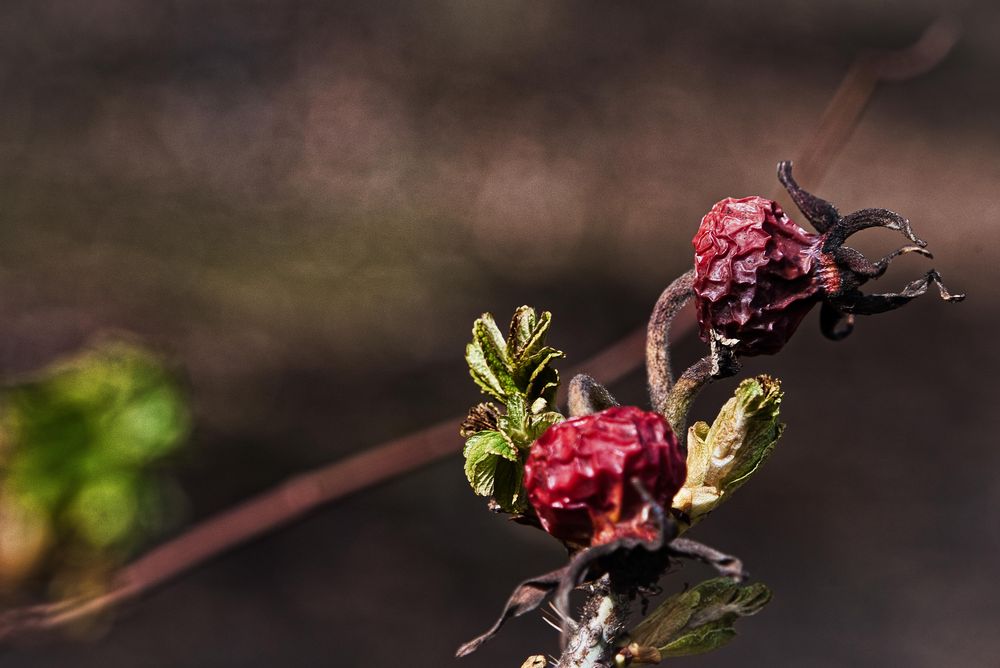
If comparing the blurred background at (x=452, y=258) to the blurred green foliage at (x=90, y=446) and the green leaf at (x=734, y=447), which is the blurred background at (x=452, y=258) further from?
the green leaf at (x=734, y=447)

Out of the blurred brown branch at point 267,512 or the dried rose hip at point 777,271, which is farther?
the blurred brown branch at point 267,512

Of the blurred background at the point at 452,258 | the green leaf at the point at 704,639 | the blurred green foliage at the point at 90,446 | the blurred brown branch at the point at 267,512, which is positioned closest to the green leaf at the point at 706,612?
the green leaf at the point at 704,639

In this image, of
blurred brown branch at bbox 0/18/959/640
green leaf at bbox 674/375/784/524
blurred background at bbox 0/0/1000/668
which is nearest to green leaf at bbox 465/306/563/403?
green leaf at bbox 674/375/784/524

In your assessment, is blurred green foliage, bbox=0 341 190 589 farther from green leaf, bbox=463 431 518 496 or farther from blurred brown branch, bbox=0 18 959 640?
green leaf, bbox=463 431 518 496

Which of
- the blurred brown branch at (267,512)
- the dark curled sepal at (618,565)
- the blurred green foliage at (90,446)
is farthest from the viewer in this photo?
the blurred brown branch at (267,512)

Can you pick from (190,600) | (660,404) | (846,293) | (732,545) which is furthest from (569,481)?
(732,545)
